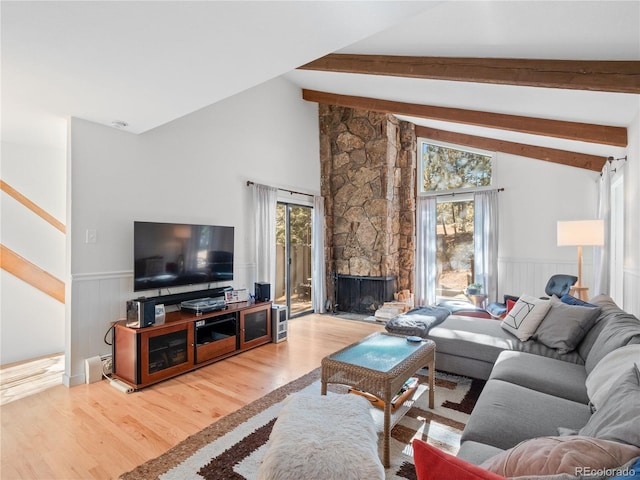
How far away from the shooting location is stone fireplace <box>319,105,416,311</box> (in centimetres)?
557

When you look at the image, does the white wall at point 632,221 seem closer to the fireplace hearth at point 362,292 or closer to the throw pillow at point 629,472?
the throw pillow at point 629,472

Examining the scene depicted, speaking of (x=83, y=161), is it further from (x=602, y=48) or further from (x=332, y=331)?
(x=602, y=48)

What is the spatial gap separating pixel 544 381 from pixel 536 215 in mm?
3633

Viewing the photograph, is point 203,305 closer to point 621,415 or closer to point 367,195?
point 621,415

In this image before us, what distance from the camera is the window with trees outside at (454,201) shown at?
17.5 ft

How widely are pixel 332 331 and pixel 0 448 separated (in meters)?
3.42

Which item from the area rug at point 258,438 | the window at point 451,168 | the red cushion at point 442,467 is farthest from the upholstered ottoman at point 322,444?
the window at point 451,168

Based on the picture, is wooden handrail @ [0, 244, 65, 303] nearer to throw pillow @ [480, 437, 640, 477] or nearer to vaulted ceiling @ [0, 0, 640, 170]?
vaulted ceiling @ [0, 0, 640, 170]

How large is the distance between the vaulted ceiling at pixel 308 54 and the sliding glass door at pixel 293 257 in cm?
253

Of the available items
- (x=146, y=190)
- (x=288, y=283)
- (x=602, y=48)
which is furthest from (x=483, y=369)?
(x=146, y=190)

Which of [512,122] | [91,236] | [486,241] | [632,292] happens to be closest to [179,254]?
[91,236]

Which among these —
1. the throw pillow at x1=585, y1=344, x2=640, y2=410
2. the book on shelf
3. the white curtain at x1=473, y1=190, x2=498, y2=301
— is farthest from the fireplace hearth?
the throw pillow at x1=585, y1=344, x2=640, y2=410

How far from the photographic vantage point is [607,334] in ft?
6.50

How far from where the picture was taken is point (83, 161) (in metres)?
2.97
